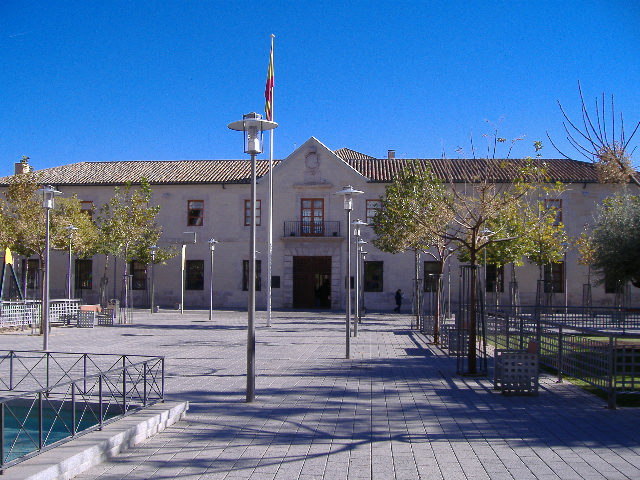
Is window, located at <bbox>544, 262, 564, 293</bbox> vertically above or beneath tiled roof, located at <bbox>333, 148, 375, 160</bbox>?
beneath

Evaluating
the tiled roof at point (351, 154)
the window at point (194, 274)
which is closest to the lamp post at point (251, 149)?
the window at point (194, 274)

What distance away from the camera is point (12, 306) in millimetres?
24156

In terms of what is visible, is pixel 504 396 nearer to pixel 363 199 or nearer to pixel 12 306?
pixel 12 306

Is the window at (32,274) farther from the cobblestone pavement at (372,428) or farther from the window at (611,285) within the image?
the window at (611,285)

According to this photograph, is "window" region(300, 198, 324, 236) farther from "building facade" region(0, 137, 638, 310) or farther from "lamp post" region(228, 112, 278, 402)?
"lamp post" region(228, 112, 278, 402)

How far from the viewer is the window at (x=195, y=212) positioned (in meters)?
42.2

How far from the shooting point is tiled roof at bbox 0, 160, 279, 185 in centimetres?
4266

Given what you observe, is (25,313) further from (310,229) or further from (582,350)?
(582,350)

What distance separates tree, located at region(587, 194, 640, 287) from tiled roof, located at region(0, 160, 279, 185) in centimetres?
2224

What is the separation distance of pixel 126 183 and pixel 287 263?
10254mm

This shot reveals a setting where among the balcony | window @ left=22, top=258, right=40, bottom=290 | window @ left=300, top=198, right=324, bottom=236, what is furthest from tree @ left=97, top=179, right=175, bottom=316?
window @ left=300, top=198, right=324, bottom=236

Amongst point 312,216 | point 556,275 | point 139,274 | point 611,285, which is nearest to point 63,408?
point 611,285

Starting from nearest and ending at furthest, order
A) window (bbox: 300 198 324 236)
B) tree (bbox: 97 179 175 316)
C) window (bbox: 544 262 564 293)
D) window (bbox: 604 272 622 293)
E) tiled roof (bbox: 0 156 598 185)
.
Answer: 1. window (bbox: 604 272 622 293)
2. tree (bbox: 97 179 175 316)
3. window (bbox: 544 262 564 293)
4. tiled roof (bbox: 0 156 598 185)
5. window (bbox: 300 198 324 236)

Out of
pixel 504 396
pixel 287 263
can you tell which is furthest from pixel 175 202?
pixel 504 396
